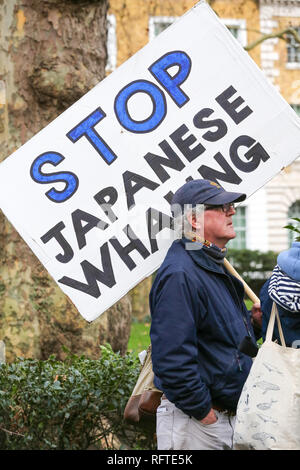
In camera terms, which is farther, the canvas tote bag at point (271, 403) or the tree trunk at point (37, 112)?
the tree trunk at point (37, 112)

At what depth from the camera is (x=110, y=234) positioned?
167 inches

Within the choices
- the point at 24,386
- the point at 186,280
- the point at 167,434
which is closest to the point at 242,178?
the point at 186,280

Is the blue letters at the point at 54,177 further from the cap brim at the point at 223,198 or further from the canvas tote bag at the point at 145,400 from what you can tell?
the canvas tote bag at the point at 145,400

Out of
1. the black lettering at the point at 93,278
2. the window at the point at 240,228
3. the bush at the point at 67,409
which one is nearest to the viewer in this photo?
the black lettering at the point at 93,278

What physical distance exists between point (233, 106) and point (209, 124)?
0.18 meters

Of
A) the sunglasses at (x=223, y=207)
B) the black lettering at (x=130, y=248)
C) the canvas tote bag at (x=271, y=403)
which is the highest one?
the black lettering at (x=130, y=248)

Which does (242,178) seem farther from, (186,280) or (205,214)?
(186,280)

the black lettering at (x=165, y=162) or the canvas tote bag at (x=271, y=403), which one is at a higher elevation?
the black lettering at (x=165, y=162)

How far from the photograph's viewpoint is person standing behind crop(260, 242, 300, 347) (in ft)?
11.4

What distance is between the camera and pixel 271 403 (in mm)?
3270

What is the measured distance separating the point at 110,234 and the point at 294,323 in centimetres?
122

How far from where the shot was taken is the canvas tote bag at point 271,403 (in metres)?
3.24

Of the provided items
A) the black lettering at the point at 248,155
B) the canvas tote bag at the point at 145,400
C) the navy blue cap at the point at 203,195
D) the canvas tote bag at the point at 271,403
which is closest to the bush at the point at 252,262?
the black lettering at the point at 248,155
